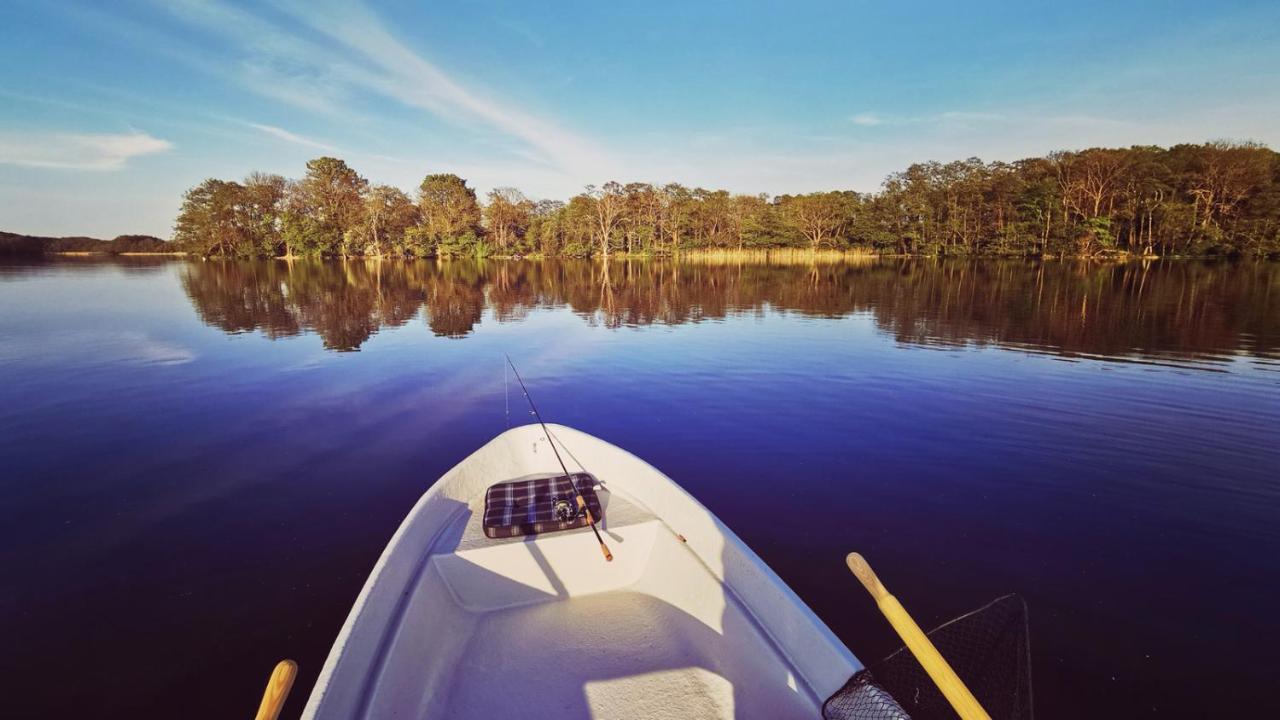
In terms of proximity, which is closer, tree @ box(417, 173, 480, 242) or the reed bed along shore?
the reed bed along shore

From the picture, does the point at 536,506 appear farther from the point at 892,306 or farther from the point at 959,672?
the point at 892,306

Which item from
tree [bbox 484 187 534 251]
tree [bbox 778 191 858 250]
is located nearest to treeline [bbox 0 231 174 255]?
tree [bbox 484 187 534 251]

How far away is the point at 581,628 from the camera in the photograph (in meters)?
3.89

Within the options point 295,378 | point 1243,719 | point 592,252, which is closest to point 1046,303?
point 1243,719

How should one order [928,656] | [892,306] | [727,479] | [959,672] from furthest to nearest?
[892,306] < [727,479] < [959,672] < [928,656]

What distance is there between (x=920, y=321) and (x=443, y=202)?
7651cm

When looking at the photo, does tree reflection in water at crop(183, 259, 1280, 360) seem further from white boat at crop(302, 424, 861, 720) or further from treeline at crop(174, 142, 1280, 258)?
treeline at crop(174, 142, 1280, 258)

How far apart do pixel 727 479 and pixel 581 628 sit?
3478 mm

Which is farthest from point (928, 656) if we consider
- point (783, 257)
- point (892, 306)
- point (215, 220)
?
point (215, 220)

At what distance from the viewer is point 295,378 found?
39.1 feet

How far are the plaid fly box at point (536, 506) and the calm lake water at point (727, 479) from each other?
148cm

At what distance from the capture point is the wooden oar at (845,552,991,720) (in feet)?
5.72

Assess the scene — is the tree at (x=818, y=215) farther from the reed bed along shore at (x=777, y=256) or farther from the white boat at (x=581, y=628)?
the white boat at (x=581, y=628)

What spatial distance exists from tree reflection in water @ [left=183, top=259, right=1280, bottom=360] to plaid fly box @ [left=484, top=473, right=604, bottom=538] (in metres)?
12.9
